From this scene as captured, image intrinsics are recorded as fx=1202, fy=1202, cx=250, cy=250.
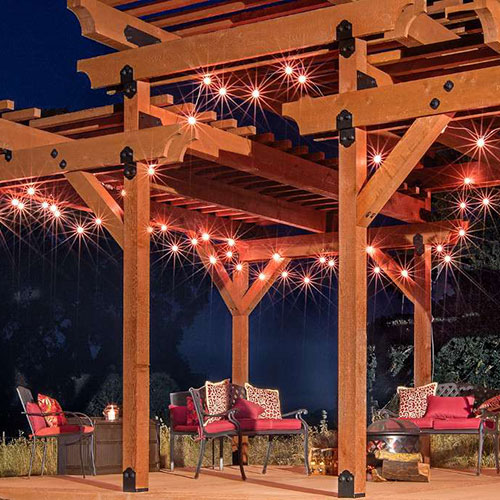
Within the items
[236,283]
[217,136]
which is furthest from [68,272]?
[217,136]

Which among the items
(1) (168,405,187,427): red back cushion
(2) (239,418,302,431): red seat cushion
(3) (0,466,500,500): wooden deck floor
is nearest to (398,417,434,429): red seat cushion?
(3) (0,466,500,500): wooden deck floor

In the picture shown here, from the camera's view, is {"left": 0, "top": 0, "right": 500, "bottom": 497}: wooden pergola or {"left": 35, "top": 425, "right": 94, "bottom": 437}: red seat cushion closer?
{"left": 0, "top": 0, "right": 500, "bottom": 497}: wooden pergola

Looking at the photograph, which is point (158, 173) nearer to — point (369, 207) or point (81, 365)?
point (369, 207)

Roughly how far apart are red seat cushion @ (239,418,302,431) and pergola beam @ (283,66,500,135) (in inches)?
131

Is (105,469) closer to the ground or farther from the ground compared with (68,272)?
closer to the ground

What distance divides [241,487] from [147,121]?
307cm

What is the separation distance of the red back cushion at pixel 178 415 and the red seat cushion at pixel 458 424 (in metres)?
2.45

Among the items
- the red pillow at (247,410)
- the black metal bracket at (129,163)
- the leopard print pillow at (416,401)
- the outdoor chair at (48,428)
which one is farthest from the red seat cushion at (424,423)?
the black metal bracket at (129,163)

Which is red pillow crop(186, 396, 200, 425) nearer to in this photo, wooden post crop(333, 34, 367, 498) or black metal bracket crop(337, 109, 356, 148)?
wooden post crop(333, 34, 367, 498)

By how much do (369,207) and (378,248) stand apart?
5.47 meters

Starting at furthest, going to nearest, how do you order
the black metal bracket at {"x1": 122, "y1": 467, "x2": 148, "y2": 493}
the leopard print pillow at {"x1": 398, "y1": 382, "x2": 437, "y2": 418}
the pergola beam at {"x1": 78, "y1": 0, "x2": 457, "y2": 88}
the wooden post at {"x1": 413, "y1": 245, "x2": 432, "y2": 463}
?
1. the wooden post at {"x1": 413, "y1": 245, "x2": 432, "y2": 463}
2. the leopard print pillow at {"x1": 398, "y1": 382, "x2": 437, "y2": 418}
3. the black metal bracket at {"x1": 122, "y1": 467, "x2": 148, "y2": 493}
4. the pergola beam at {"x1": 78, "y1": 0, "x2": 457, "y2": 88}

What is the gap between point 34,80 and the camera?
40.1 meters

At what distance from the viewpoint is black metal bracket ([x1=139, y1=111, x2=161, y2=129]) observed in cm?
968

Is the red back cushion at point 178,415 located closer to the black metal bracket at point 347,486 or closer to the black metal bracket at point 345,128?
the black metal bracket at point 347,486
